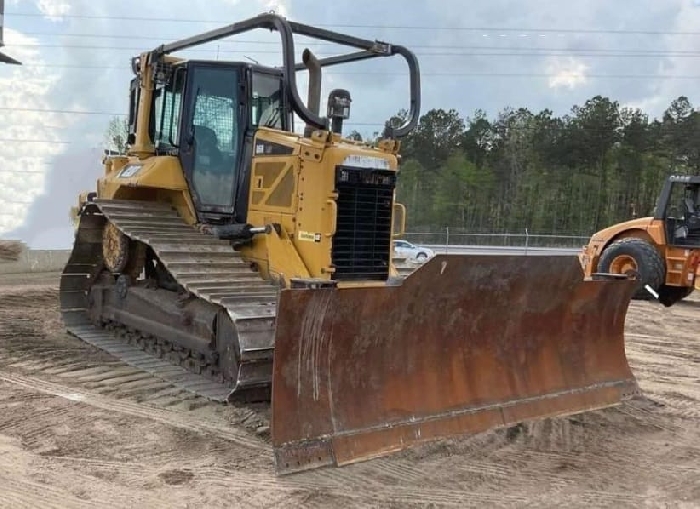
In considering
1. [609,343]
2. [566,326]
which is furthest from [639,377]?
[566,326]

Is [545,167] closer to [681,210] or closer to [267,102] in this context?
[681,210]

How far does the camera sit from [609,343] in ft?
21.5

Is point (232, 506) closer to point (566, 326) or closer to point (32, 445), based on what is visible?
point (32, 445)

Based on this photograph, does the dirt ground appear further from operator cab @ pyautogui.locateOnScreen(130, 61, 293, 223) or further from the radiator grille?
operator cab @ pyautogui.locateOnScreen(130, 61, 293, 223)

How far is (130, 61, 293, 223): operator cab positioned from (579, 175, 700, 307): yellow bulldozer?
24.2 ft

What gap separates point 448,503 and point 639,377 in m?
4.11

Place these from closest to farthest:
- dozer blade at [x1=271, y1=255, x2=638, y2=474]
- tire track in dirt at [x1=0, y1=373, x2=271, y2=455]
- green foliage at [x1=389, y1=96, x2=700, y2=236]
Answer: dozer blade at [x1=271, y1=255, x2=638, y2=474], tire track in dirt at [x1=0, y1=373, x2=271, y2=455], green foliage at [x1=389, y1=96, x2=700, y2=236]

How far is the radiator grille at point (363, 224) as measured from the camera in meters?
6.38

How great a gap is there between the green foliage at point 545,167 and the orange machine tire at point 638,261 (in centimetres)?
2661

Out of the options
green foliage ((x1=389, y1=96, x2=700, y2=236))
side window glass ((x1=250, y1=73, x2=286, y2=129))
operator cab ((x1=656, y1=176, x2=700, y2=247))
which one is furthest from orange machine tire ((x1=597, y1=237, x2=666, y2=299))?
green foliage ((x1=389, y1=96, x2=700, y2=236))

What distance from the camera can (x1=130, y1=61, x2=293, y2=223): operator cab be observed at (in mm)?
7082

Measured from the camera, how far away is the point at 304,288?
4625 mm

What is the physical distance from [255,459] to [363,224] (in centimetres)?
246

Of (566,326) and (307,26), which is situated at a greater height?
(307,26)
